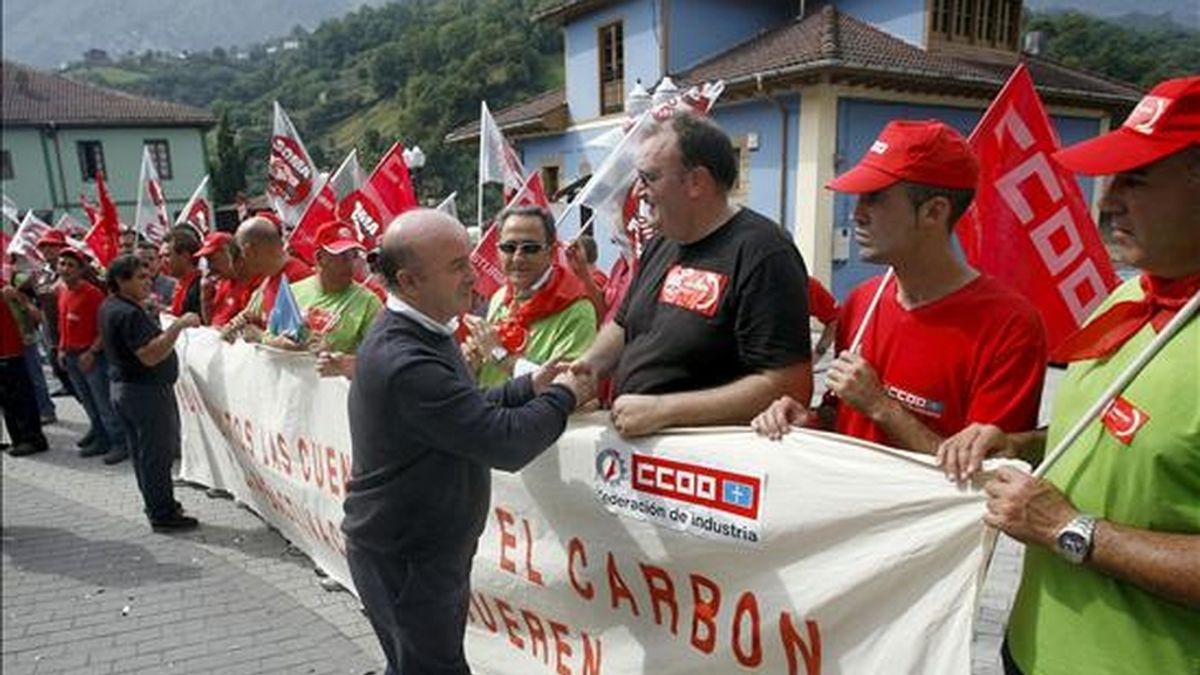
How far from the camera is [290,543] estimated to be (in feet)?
17.1

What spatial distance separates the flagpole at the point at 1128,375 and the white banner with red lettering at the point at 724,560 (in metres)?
0.29

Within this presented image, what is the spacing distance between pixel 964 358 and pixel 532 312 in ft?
7.14

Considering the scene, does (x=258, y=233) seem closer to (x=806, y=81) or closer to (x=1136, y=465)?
(x=1136, y=465)

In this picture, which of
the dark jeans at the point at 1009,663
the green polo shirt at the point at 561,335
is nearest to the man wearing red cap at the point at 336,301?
the green polo shirt at the point at 561,335

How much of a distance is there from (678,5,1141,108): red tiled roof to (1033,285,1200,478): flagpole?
495 inches

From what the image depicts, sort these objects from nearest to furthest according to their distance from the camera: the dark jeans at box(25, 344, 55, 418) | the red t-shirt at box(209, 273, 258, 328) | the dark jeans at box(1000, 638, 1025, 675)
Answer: the dark jeans at box(1000, 638, 1025, 675) → the red t-shirt at box(209, 273, 258, 328) → the dark jeans at box(25, 344, 55, 418)

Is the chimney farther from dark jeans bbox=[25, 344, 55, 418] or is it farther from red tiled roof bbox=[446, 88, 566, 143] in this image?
dark jeans bbox=[25, 344, 55, 418]

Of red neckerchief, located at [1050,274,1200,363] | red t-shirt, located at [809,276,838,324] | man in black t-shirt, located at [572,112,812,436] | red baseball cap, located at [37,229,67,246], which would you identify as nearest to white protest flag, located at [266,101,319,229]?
red baseball cap, located at [37,229,67,246]

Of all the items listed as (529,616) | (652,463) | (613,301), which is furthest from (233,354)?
(652,463)

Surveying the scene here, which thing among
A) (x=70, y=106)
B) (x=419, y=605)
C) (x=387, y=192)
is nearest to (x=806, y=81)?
(x=387, y=192)

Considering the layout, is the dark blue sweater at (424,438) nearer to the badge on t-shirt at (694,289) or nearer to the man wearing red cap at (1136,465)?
→ the badge on t-shirt at (694,289)

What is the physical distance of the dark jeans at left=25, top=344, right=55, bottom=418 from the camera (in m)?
8.61

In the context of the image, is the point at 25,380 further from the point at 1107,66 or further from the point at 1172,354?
the point at 1107,66

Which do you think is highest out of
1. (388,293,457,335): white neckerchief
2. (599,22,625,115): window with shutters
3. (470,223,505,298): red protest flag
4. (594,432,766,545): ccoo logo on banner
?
(599,22,625,115): window with shutters
